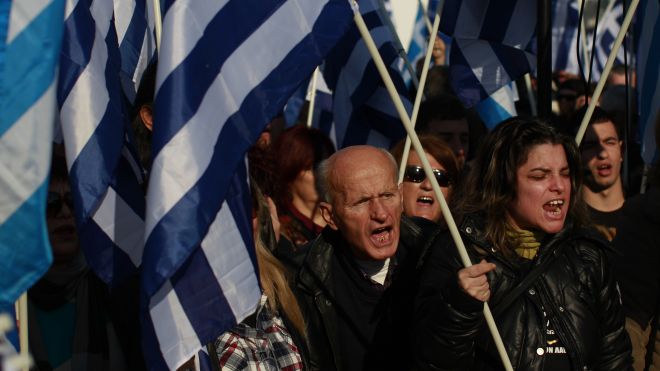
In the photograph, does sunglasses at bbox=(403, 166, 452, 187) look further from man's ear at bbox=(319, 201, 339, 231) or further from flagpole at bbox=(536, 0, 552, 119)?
man's ear at bbox=(319, 201, 339, 231)

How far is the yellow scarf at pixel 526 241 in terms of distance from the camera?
456 cm

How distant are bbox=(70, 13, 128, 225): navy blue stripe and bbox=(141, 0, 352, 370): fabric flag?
35 centimetres

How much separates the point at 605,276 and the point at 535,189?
402mm

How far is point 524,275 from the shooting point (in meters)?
4.42

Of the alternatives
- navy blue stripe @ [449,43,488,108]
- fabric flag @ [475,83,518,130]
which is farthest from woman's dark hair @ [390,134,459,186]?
fabric flag @ [475,83,518,130]

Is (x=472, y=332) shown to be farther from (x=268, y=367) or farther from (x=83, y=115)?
(x=83, y=115)

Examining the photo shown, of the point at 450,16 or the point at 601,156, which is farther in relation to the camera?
the point at 601,156

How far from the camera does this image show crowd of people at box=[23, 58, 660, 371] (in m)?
4.28

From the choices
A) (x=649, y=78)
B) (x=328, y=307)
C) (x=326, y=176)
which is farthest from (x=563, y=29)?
(x=328, y=307)

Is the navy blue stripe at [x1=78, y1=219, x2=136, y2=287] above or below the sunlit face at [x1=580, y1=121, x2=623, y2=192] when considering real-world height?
above

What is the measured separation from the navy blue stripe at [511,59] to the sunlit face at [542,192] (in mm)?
2048

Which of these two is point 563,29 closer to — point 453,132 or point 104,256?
point 453,132

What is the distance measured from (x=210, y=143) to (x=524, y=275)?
4.11 feet

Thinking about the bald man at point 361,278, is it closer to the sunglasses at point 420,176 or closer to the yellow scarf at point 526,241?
the yellow scarf at point 526,241
